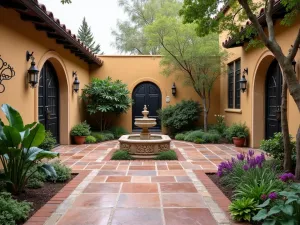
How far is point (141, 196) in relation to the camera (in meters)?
4.75

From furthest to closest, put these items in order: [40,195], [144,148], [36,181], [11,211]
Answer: [144,148], [36,181], [40,195], [11,211]

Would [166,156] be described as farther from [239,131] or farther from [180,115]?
[180,115]

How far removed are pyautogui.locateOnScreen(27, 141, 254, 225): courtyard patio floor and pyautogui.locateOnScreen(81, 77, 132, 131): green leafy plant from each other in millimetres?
5314

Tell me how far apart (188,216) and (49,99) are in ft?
24.6

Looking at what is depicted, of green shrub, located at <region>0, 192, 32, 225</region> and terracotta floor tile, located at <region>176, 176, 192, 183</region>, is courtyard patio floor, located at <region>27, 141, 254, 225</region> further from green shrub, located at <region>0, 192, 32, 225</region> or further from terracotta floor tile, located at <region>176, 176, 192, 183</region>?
green shrub, located at <region>0, 192, 32, 225</region>

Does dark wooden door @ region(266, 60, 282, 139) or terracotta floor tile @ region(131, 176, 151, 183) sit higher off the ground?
dark wooden door @ region(266, 60, 282, 139)

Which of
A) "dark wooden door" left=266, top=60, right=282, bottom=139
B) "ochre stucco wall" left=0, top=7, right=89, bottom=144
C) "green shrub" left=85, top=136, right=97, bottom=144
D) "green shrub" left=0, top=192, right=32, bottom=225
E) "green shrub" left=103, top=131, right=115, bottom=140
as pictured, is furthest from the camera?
"green shrub" left=103, top=131, right=115, bottom=140

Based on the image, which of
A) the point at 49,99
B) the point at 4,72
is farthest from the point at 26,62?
the point at 49,99

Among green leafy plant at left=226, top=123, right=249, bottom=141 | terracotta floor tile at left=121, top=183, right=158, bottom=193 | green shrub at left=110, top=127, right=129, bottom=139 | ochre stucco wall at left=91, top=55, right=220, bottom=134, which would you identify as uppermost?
ochre stucco wall at left=91, top=55, right=220, bottom=134

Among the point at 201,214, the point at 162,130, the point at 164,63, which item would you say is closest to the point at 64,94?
the point at 164,63

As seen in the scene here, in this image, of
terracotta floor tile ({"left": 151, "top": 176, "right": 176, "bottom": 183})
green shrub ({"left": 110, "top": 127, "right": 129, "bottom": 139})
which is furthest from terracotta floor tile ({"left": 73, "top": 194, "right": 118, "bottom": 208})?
green shrub ({"left": 110, "top": 127, "right": 129, "bottom": 139})

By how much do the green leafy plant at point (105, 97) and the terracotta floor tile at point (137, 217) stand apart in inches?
354

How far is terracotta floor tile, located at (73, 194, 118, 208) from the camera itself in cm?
429

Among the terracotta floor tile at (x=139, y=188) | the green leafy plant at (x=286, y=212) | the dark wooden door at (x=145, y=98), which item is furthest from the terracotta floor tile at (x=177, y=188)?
the dark wooden door at (x=145, y=98)
